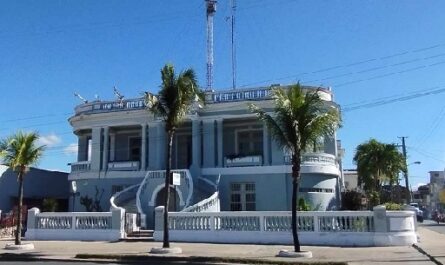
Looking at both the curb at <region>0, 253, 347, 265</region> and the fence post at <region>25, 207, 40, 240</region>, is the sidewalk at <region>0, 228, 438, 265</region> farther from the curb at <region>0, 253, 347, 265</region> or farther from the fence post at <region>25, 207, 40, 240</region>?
the fence post at <region>25, 207, 40, 240</region>

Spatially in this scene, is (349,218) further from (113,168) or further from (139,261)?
(113,168)

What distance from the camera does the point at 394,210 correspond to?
20891 millimetres

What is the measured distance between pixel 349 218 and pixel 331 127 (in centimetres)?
457

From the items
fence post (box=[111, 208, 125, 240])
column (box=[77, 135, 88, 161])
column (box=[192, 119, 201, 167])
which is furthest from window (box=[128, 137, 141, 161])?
fence post (box=[111, 208, 125, 240])

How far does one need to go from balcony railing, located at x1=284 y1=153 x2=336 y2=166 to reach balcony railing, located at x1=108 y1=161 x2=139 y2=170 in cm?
971

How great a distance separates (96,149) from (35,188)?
301 inches

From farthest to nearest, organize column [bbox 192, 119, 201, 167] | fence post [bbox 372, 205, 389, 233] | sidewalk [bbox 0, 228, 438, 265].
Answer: column [bbox 192, 119, 201, 167] → fence post [bbox 372, 205, 389, 233] → sidewalk [bbox 0, 228, 438, 265]

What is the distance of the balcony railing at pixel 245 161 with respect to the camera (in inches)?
1241

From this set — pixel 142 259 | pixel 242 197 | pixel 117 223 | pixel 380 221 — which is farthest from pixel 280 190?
pixel 142 259

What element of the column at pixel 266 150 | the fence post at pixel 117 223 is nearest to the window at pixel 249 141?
the column at pixel 266 150

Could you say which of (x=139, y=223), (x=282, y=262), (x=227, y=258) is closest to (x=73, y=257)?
(x=227, y=258)

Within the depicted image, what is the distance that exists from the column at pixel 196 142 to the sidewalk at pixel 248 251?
1057 cm

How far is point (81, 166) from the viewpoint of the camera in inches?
1387

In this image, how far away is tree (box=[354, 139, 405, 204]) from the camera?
41125mm
